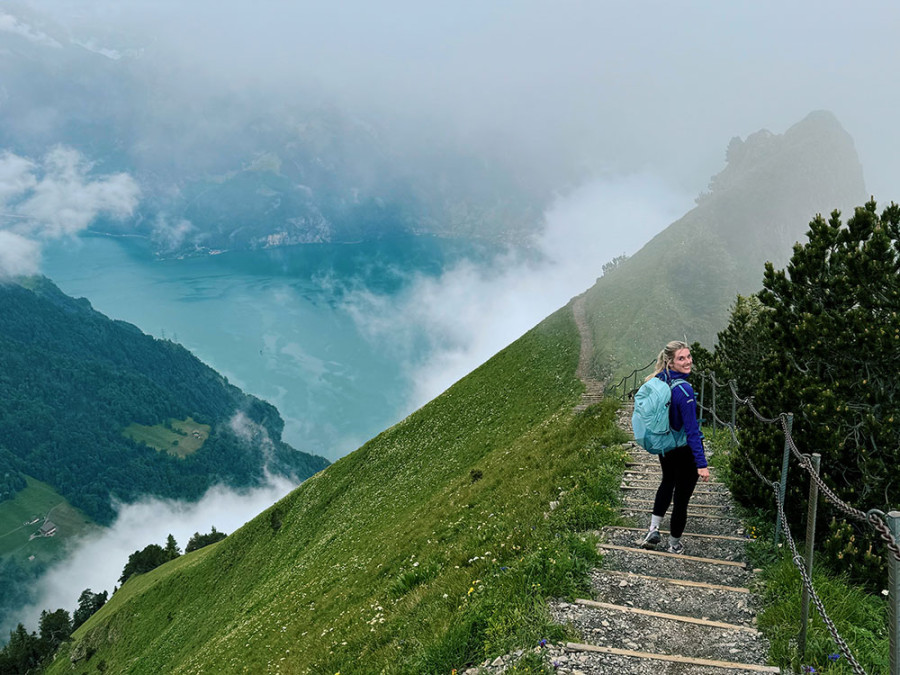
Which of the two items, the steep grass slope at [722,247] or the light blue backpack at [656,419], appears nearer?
the light blue backpack at [656,419]

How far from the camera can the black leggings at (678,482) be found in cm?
933

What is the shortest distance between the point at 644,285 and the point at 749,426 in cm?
7762

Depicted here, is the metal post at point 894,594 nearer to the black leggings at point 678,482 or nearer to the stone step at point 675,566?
the stone step at point 675,566

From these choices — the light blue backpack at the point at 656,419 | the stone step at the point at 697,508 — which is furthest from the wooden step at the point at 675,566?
the stone step at the point at 697,508

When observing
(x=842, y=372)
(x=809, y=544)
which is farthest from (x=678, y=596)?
(x=842, y=372)

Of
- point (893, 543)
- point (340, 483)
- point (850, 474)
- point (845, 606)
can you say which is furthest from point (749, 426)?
point (340, 483)

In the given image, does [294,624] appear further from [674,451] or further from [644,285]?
[644,285]

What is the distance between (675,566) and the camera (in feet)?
29.8

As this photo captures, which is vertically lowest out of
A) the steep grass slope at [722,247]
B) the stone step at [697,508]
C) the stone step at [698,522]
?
the stone step at [698,522]

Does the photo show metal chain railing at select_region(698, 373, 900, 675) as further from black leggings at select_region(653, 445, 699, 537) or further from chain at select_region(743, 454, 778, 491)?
black leggings at select_region(653, 445, 699, 537)

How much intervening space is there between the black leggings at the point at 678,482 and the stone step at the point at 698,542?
704mm

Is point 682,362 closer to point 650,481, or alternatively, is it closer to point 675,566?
point 675,566

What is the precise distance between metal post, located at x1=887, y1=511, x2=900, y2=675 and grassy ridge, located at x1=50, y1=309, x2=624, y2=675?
404cm

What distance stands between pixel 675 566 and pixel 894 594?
5.47 meters
